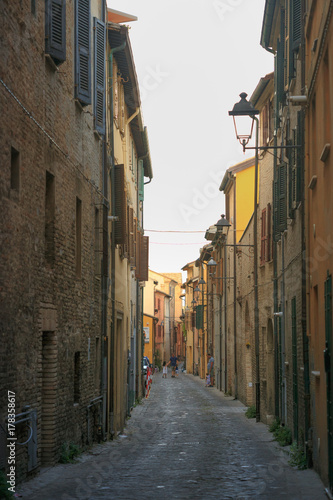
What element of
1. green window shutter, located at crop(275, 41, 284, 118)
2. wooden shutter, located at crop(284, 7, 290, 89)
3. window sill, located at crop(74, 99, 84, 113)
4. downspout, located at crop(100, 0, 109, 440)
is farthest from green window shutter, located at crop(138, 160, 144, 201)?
window sill, located at crop(74, 99, 84, 113)

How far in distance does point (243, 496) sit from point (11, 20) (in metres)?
6.64

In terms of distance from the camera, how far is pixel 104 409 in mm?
18016

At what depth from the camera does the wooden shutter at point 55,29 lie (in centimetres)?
1202

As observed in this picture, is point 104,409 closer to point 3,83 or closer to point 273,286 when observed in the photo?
point 273,286

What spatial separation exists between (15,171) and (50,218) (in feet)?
7.78

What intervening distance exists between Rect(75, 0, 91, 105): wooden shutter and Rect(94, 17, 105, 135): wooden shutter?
1.63m

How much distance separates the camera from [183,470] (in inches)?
513

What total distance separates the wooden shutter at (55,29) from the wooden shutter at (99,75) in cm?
429

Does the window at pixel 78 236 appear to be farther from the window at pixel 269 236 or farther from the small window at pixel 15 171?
the window at pixel 269 236

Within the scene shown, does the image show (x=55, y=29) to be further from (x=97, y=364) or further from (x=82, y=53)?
(x=97, y=364)

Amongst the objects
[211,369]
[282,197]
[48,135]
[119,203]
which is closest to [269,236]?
[119,203]

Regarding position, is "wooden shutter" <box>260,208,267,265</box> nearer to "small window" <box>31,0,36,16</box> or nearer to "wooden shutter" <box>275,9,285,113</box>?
"wooden shutter" <box>275,9,285,113</box>

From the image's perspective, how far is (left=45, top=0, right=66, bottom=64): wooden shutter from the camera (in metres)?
12.0

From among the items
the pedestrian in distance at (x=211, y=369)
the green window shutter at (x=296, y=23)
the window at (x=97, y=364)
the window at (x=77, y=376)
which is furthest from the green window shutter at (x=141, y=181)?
the window at (x=77, y=376)
